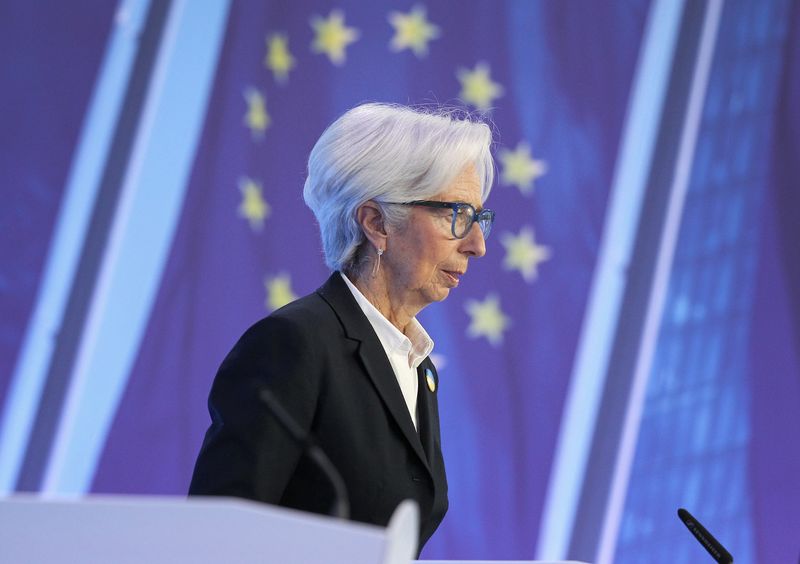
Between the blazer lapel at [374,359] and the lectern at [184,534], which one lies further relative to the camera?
the blazer lapel at [374,359]

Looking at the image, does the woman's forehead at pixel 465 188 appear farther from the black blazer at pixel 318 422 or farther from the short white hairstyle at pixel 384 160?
the black blazer at pixel 318 422

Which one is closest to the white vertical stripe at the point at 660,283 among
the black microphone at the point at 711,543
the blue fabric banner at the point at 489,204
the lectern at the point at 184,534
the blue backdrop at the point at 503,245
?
the blue backdrop at the point at 503,245

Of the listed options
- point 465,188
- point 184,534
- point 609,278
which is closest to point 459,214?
point 465,188

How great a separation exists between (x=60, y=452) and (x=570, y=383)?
1609mm

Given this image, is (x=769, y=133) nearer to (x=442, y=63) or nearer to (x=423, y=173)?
(x=442, y=63)

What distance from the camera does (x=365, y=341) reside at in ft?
5.38

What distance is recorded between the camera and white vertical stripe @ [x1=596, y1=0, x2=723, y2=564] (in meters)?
3.33

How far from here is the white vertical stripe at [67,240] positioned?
2.79m

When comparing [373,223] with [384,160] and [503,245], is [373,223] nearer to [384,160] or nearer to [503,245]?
[384,160]

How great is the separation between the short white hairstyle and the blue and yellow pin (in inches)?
10.4

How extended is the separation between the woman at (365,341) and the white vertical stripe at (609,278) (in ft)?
5.23

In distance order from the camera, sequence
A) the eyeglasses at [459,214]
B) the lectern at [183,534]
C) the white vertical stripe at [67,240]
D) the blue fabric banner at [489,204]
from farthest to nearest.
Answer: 1. the blue fabric banner at [489,204]
2. the white vertical stripe at [67,240]
3. the eyeglasses at [459,214]
4. the lectern at [183,534]

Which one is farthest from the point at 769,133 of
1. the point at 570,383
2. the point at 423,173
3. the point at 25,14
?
the point at 25,14

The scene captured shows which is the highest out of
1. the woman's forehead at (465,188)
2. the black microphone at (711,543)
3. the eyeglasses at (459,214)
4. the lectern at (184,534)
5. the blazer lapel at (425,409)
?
the woman's forehead at (465,188)
